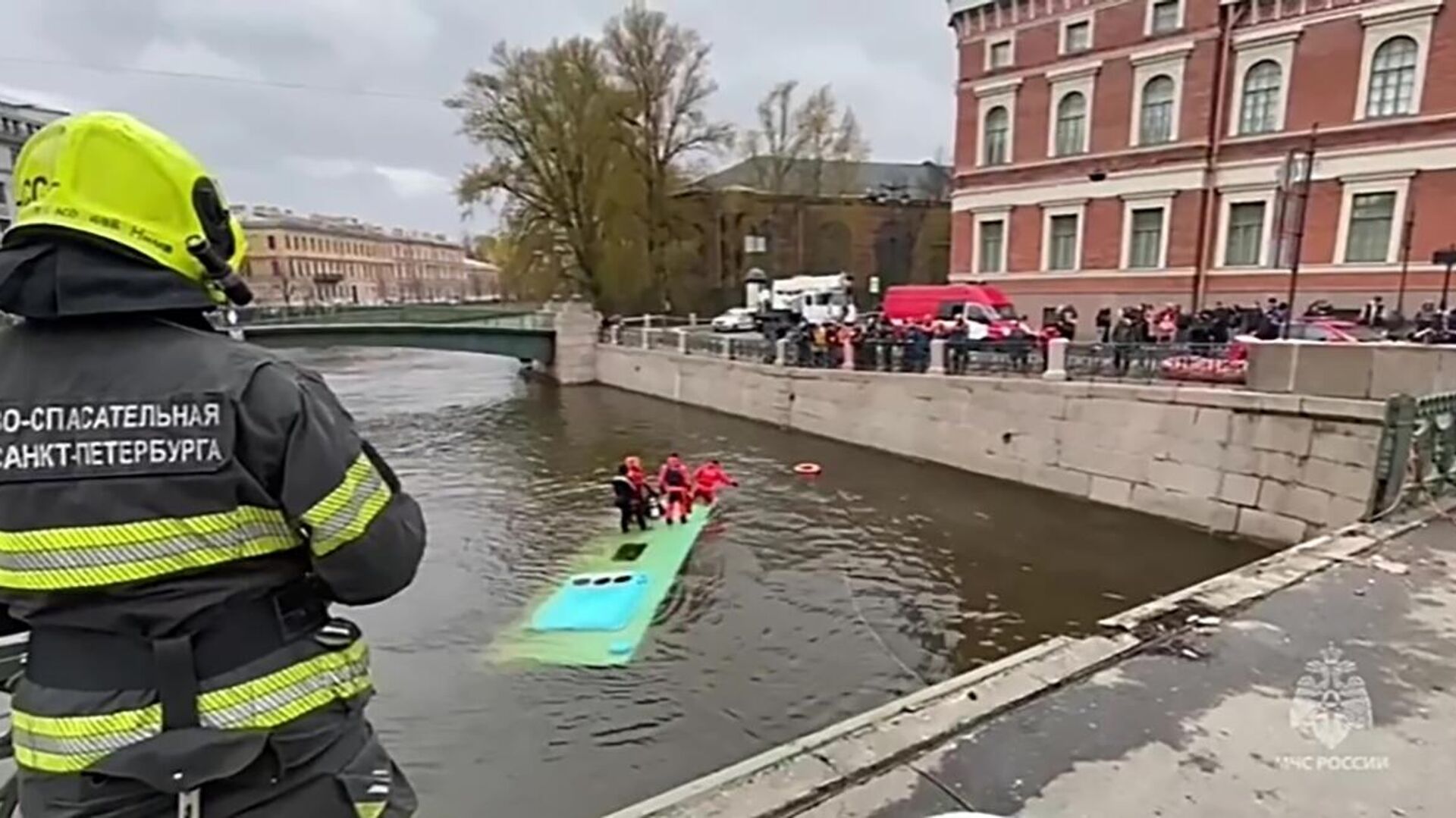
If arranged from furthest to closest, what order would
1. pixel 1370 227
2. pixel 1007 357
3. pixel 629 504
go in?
pixel 1370 227, pixel 1007 357, pixel 629 504

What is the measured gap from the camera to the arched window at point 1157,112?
26.5 m

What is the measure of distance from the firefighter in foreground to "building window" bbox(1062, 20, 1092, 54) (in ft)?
104

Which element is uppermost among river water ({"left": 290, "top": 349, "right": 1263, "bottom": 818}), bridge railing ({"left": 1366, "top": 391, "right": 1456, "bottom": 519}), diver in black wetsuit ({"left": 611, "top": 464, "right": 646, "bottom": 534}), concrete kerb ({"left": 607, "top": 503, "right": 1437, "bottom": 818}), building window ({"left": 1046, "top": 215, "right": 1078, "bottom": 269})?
building window ({"left": 1046, "top": 215, "right": 1078, "bottom": 269})

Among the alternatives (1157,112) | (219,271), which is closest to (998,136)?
(1157,112)

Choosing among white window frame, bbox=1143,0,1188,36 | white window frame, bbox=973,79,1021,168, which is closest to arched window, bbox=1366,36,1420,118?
white window frame, bbox=1143,0,1188,36

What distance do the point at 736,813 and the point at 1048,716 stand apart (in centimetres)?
149

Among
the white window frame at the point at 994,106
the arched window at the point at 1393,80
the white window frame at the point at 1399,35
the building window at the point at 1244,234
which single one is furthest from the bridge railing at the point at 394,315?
the arched window at the point at 1393,80

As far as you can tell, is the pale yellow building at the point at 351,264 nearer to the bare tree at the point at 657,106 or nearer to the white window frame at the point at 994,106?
the bare tree at the point at 657,106

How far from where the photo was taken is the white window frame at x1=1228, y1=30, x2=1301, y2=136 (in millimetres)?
24172

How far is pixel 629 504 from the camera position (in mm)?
12477

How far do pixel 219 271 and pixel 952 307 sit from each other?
75.6ft

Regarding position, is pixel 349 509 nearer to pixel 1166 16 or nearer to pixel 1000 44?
pixel 1166 16

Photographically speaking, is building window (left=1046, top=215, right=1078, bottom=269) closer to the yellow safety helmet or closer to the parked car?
the parked car

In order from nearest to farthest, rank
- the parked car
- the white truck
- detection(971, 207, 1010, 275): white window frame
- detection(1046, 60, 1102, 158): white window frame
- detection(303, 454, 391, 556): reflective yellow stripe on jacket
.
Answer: detection(303, 454, 391, 556): reflective yellow stripe on jacket, detection(1046, 60, 1102, 158): white window frame, detection(971, 207, 1010, 275): white window frame, the white truck, the parked car
